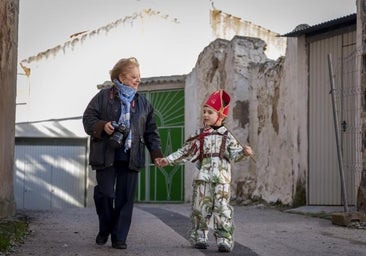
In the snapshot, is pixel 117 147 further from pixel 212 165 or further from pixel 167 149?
pixel 167 149

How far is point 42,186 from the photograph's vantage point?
26.6m

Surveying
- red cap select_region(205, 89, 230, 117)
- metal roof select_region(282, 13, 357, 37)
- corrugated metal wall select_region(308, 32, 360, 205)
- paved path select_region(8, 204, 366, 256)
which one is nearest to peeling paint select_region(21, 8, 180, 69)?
metal roof select_region(282, 13, 357, 37)

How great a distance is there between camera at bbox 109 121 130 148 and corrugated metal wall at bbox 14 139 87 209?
20431mm

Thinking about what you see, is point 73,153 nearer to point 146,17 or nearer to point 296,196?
point 146,17

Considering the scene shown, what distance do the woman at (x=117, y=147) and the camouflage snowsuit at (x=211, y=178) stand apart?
1.27ft

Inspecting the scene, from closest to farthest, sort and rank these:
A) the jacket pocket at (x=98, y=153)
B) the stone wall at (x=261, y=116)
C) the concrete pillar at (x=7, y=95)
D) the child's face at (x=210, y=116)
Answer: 1. the jacket pocket at (x=98, y=153)
2. the child's face at (x=210, y=116)
3. the concrete pillar at (x=7, y=95)
4. the stone wall at (x=261, y=116)

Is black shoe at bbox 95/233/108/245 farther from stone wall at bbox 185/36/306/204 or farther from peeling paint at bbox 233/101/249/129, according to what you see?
peeling paint at bbox 233/101/249/129

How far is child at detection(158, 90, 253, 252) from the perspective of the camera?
6.67 metres

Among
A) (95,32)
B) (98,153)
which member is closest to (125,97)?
(98,153)

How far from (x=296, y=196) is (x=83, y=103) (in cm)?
1439

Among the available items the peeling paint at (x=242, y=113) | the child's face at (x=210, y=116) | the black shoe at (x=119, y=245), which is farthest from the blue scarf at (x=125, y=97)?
the peeling paint at (x=242, y=113)

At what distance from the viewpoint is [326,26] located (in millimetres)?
12586

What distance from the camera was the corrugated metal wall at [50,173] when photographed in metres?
26.5

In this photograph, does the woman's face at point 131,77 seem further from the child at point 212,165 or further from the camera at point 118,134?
the child at point 212,165
